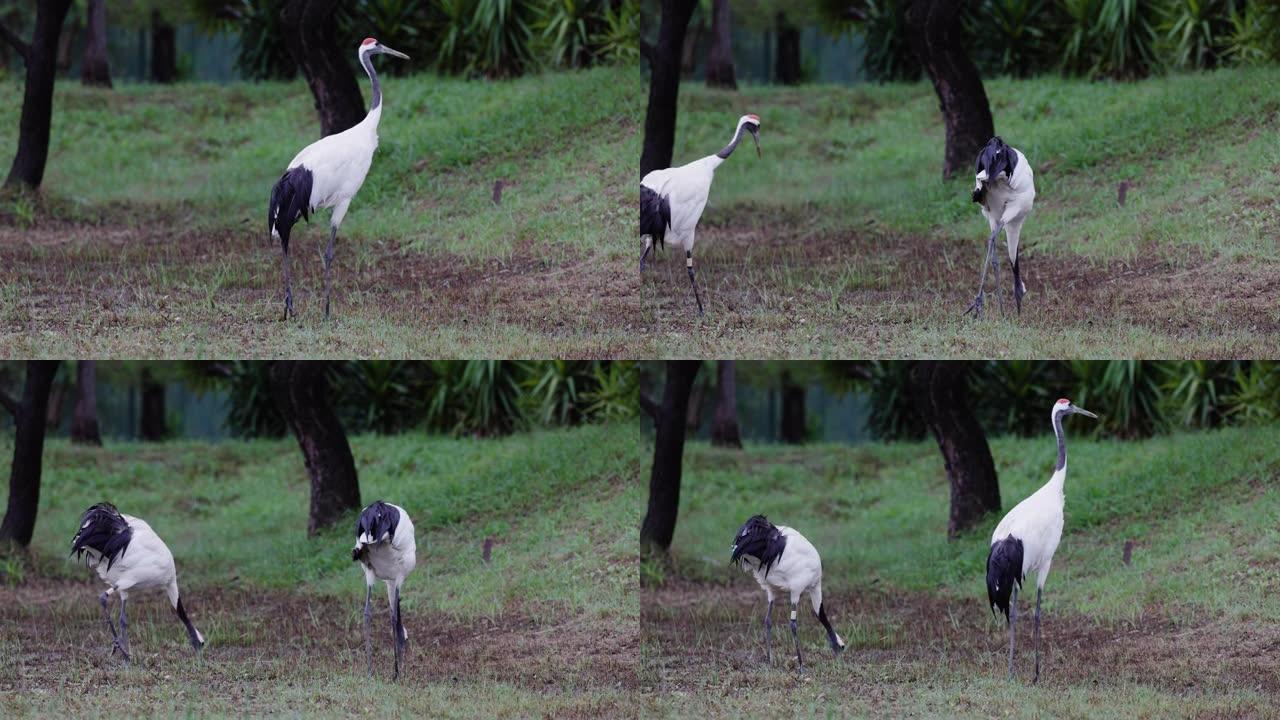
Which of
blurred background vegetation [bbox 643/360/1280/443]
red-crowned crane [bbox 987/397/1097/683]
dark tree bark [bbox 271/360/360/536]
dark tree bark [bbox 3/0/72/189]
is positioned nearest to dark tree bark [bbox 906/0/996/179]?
blurred background vegetation [bbox 643/360/1280/443]

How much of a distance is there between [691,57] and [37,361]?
9.33m

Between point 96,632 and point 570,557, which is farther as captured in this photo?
point 570,557

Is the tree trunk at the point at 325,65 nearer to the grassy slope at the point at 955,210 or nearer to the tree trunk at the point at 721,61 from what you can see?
the grassy slope at the point at 955,210

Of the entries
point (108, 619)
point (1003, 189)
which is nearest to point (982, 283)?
point (1003, 189)

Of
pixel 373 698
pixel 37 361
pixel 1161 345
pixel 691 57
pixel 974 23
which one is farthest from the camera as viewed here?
pixel 974 23

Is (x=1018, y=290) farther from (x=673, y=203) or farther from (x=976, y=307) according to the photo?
(x=673, y=203)

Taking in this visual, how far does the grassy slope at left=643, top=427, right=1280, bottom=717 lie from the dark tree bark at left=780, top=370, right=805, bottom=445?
1415mm

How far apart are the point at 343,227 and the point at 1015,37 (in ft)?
33.8

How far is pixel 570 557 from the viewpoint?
60.0 ft

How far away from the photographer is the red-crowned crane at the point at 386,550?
1377 centimetres

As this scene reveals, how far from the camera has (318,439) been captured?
19.3 metres

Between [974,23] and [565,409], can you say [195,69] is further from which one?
[974,23]

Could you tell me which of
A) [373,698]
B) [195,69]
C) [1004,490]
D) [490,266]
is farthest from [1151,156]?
[195,69]

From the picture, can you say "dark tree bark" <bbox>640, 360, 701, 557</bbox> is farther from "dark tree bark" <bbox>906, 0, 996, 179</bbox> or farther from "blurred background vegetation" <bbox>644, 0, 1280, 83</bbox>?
"blurred background vegetation" <bbox>644, 0, 1280, 83</bbox>
